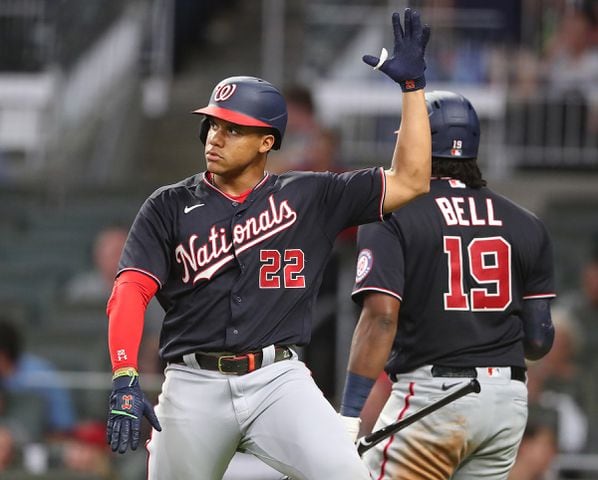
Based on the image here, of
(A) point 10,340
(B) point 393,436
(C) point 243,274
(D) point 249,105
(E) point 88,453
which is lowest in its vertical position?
(E) point 88,453

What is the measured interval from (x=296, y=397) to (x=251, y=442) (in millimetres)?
234

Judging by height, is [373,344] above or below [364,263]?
below

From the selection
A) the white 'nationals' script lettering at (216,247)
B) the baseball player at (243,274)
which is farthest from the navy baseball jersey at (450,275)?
the white 'nationals' script lettering at (216,247)

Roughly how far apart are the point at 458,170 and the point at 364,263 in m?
0.52

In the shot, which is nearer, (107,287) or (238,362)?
(238,362)

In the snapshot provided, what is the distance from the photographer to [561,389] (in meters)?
9.55

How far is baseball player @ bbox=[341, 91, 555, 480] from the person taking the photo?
241 inches

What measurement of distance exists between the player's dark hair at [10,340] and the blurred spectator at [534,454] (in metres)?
3.11

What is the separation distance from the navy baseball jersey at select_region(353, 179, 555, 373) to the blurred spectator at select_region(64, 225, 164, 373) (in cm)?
394

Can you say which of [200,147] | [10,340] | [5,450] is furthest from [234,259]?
[200,147]

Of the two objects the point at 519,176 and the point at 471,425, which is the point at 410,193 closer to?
the point at 471,425

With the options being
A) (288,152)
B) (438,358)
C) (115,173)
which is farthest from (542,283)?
(115,173)

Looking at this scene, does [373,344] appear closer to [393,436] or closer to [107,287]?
[393,436]

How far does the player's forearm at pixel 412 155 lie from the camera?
18.7 feet
